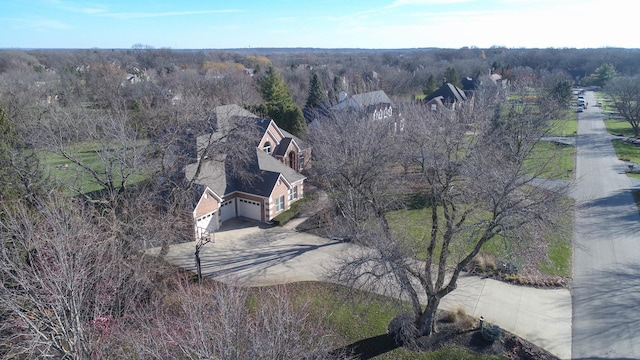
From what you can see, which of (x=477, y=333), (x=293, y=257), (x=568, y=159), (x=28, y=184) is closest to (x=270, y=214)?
(x=293, y=257)

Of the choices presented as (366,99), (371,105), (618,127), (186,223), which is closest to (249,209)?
(186,223)

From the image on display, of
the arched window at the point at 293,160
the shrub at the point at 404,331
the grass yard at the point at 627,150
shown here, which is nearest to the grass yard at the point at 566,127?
the grass yard at the point at 627,150

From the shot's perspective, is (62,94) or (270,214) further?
(62,94)

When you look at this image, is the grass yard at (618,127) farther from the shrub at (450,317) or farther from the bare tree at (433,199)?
the shrub at (450,317)

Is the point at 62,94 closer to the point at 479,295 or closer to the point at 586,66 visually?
the point at 479,295

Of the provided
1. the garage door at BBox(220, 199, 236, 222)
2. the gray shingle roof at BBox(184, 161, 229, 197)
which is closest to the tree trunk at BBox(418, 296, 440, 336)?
the gray shingle roof at BBox(184, 161, 229, 197)

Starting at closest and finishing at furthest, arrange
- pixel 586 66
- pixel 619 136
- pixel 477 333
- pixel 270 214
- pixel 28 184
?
pixel 477 333 < pixel 28 184 < pixel 270 214 < pixel 619 136 < pixel 586 66

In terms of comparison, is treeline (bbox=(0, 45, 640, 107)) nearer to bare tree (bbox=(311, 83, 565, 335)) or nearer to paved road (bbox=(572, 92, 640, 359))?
bare tree (bbox=(311, 83, 565, 335))
